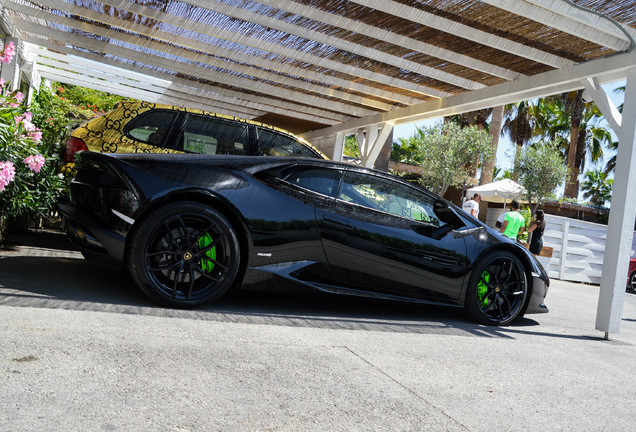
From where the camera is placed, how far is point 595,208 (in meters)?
29.8

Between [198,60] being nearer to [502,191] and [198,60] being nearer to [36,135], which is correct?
[36,135]

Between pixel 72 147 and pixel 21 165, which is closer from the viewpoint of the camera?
pixel 21 165

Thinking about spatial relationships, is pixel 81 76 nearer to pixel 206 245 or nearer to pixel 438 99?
pixel 438 99

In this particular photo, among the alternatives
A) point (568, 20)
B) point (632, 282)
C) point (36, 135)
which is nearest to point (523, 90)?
point (568, 20)

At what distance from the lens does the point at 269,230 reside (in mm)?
4102

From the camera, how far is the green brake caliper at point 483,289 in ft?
16.4

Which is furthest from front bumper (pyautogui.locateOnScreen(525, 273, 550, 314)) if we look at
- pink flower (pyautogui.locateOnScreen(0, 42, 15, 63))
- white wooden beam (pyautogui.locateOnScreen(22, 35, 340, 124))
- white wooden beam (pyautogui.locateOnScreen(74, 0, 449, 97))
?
white wooden beam (pyautogui.locateOnScreen(22, 35, 340, 124))

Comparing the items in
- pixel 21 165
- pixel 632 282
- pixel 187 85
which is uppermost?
pixel 187 85

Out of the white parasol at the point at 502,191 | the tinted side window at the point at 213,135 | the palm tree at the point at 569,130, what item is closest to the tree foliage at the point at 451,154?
the white parasol at the point at 502,191

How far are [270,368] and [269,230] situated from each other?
143cm

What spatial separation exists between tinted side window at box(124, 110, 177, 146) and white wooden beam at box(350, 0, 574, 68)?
2.34m

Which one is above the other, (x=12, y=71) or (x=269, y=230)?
(x=12, y=71)

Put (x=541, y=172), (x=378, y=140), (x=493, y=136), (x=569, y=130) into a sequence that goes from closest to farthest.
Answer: (x=378, y=140)
(x=493, y=136)
(x=541, y=172)
(x=569, y=130)

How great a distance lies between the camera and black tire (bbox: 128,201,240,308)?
3.82 meters
